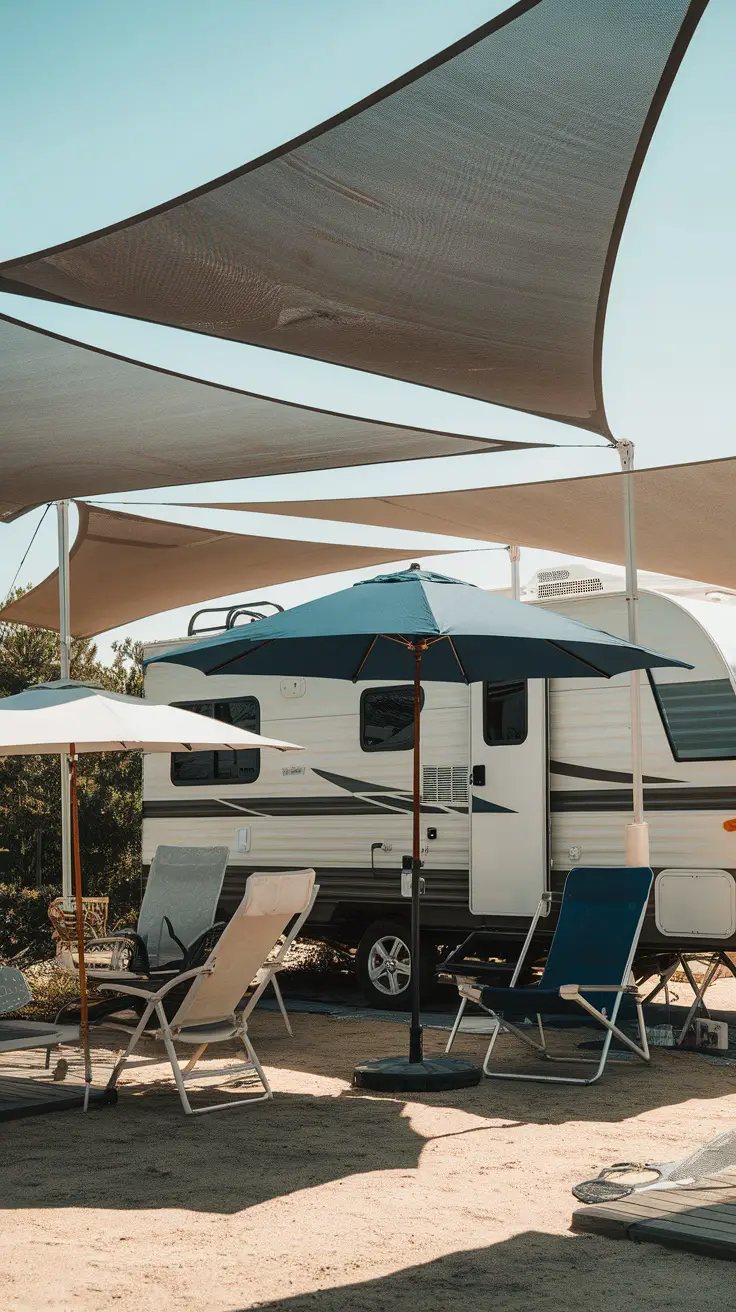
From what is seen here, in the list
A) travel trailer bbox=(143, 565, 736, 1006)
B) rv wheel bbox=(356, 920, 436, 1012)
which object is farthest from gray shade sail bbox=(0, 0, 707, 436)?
rv wheel bbox=(356, 920, 436, 1012)

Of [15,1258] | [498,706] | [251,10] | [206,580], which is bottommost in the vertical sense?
[15,1258]

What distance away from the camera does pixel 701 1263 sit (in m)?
3.19

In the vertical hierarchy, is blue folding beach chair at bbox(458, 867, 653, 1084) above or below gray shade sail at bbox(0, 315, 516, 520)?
below

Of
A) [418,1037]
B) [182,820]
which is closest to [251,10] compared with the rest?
[418,1037]

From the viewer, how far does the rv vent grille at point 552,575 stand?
796 cm

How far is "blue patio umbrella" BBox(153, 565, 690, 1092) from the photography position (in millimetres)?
5148

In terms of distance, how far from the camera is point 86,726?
5105mm

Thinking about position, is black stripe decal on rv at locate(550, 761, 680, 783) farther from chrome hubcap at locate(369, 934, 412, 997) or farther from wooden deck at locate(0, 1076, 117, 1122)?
wooden deck at locate(0, 1076, 117, 1122)

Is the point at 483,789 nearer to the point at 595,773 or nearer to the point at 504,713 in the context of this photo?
the point at 504,713

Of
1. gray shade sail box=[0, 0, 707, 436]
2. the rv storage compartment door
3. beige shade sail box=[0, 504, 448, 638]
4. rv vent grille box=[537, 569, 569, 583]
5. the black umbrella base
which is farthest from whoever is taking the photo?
beige shade sail box=[0, 504, 448, 638]

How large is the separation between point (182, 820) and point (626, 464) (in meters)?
4.34

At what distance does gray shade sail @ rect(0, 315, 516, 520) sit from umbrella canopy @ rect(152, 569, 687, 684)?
2.87 ft

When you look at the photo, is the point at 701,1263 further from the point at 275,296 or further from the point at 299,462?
the point at 299,462

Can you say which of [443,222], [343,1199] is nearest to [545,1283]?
[343,1199]
